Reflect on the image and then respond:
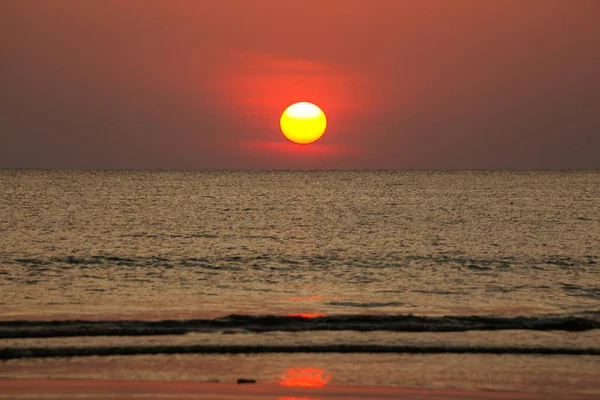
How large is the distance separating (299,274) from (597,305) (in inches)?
535

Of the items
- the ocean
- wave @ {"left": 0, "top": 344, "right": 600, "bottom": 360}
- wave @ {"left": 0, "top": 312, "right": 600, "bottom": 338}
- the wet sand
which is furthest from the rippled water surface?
the wet sand

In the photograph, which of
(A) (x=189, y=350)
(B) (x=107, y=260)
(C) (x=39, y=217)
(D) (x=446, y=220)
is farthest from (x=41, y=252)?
(D) (x=446, y=220)

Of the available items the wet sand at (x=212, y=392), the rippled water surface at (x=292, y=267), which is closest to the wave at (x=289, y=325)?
the rippled water surface at (x=292, y=267)

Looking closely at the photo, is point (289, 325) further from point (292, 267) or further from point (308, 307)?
point (292, 267)

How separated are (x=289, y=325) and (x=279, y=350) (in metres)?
3.16

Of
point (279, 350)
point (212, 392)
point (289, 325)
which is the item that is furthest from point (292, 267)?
point (212, 392)

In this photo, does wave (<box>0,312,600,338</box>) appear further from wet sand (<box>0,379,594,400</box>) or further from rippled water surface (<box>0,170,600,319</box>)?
wet sand (<box>0,379,594,400</box>)

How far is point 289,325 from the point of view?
67.0ft

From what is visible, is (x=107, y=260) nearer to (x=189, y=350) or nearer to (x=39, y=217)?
(x=189, y=350)

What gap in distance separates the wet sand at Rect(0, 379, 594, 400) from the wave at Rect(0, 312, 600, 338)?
15.7ft

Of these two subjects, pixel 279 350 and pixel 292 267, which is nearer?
pixel 279 350

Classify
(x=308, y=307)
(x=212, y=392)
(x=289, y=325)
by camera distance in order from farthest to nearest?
(x=308, y=307)
(x=289, y=325)
(x=212, y=392)

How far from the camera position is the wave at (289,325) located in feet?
62.7

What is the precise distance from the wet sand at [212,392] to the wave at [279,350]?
2.51 metres
